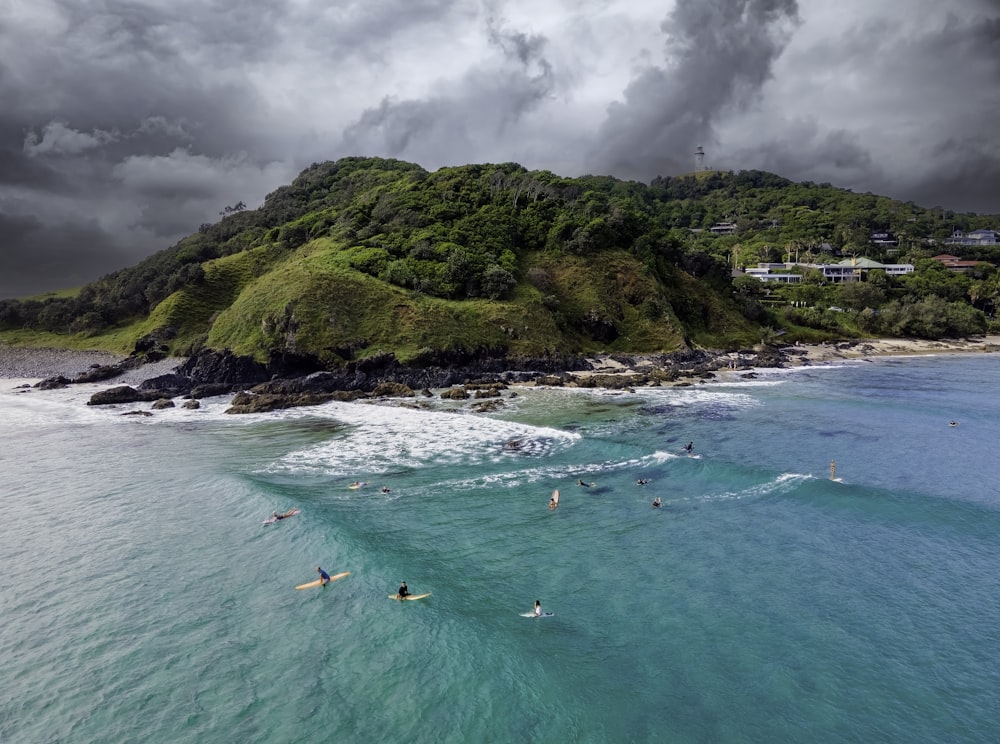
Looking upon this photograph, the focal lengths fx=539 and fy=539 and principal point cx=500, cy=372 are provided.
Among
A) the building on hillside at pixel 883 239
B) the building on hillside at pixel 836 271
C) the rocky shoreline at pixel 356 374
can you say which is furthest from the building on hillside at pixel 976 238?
the rocky shoreline at pixel 356 374

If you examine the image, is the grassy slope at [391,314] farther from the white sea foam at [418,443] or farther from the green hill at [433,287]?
the white sea foam at [418,443]

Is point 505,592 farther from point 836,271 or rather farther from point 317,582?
point 836,271

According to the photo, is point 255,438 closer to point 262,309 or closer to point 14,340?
point 262,309

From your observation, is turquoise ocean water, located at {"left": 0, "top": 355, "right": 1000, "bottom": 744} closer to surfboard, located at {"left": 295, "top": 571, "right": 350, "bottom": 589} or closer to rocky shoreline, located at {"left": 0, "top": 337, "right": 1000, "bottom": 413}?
surfboard, located at {"left": 295, "top": 571, "right": 350, "bottom": 589}

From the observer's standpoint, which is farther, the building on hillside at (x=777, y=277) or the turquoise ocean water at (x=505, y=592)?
the building on hillside at (x=777, y=277)

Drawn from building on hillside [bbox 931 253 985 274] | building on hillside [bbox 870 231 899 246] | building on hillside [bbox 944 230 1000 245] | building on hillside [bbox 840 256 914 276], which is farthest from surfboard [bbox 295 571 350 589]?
building on hillside [bbox 944 230 1000 245]

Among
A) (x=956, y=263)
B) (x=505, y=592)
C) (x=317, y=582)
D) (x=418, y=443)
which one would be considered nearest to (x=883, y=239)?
(x=956, y=263)

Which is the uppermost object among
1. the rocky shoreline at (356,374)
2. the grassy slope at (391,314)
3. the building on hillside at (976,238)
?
the building on hillside at (976,238)
